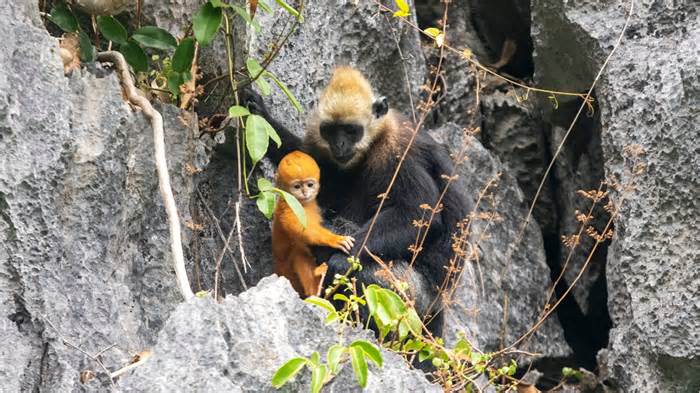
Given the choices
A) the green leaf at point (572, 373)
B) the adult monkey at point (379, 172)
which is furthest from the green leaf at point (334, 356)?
the green leaf at point (572, 373)

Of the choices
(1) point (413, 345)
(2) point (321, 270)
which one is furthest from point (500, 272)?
(1) point (413, 345)

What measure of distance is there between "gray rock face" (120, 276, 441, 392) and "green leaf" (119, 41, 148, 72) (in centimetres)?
159

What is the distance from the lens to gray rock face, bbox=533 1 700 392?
5457mm

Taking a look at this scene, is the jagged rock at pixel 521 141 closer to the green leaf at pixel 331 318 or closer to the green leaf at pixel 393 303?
the green leaf at pixel 393 303

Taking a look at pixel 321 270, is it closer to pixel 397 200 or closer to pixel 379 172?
pixel 397 200

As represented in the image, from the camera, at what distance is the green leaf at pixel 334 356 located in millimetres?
3721

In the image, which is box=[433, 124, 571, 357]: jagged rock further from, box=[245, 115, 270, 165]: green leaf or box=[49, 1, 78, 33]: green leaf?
box=[49, 1, 78, 33]: green leaf

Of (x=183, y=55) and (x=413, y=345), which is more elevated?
(x=183, y=55)

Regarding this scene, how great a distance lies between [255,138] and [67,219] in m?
0.92

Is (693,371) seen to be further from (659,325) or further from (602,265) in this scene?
(602,265)

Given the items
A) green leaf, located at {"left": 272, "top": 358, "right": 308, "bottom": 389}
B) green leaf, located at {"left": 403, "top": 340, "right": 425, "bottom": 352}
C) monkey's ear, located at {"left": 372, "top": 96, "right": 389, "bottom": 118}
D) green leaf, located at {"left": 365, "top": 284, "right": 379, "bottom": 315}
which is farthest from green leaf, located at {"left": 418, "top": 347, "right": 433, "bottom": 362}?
monkey's ear, located at {"left": 372, "top": 96, "right": 389, "bottom": 118}

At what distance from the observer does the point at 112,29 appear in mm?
5145

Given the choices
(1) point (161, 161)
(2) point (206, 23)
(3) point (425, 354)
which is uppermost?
(2) point (206, 23)

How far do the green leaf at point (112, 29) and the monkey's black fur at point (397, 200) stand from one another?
41.4 inches
